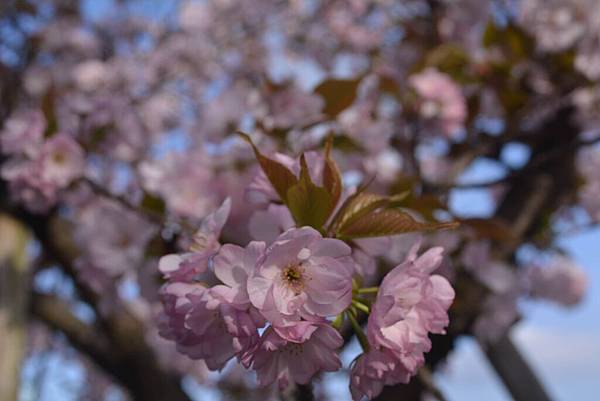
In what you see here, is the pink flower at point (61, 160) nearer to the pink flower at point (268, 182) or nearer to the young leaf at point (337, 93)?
the young leaf at point (337, 93)

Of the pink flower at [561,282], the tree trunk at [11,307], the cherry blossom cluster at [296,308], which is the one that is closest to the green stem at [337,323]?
the cherry blossom cluster at [296,308]

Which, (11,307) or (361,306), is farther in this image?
(11,307)

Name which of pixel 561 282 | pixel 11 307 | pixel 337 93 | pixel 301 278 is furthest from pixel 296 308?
pixel 561 282

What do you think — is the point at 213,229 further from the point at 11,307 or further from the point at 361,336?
the point at 11,307

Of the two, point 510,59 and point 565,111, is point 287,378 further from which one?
point 565,111

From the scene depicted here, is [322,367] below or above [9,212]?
above

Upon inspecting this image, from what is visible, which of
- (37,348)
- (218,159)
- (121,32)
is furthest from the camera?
(121,32)

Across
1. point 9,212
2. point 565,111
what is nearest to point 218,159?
point 565,111
